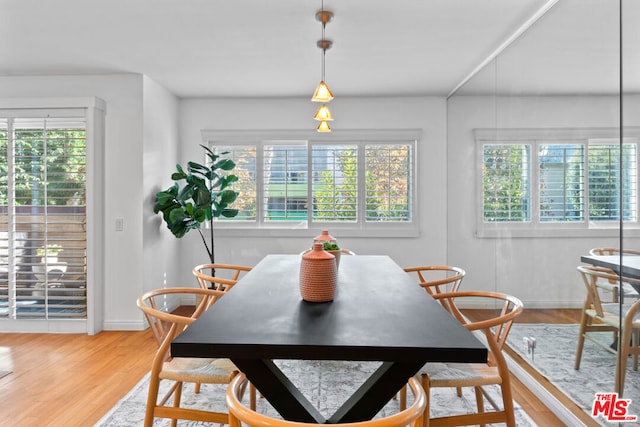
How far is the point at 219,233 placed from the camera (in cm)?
511

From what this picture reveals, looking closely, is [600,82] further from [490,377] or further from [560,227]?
[490,377]

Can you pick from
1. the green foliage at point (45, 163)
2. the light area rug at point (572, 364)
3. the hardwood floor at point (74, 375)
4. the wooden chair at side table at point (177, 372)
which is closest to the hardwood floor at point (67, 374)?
the hardwood floor at point (74, 375)

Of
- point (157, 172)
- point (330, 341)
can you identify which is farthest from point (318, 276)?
point (157, 172)

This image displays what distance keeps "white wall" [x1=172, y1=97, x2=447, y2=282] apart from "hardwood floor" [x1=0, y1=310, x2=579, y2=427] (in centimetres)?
169

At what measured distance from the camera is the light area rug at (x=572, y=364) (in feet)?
6.45

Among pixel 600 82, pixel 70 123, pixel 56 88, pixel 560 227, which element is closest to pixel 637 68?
pixel 600 82

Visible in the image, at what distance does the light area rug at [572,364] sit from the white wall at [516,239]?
0.18 meters

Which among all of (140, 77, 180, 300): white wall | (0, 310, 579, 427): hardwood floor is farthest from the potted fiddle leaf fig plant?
(0, 310, 579, 427): hardwood floor

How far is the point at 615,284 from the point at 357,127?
3.50 meters

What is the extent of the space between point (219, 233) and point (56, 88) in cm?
229

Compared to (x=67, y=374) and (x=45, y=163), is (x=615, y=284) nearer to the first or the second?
(x=67, y=374)

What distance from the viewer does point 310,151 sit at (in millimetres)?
5082

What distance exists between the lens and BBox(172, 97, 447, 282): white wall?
4.98 m

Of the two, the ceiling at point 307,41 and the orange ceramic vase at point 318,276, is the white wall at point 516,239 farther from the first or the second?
the orange ceramic vase at point 318,276
